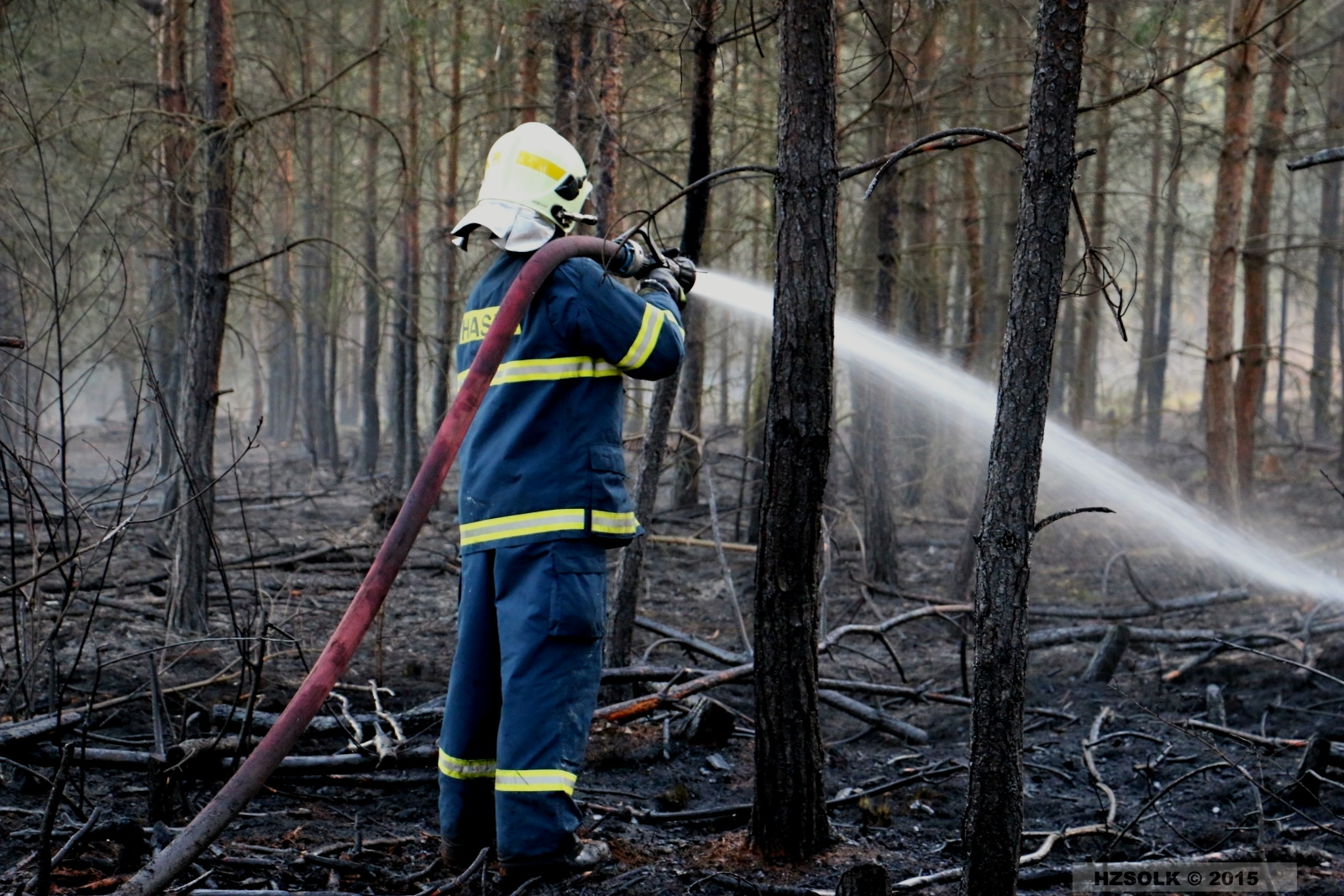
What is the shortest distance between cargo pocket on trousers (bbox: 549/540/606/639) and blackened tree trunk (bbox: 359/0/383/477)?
23.1 feet

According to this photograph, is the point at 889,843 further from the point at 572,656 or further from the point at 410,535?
the point at 410,535

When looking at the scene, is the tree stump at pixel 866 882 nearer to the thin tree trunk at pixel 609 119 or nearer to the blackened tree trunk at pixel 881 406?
the thin tree trunk at pixel 609 119

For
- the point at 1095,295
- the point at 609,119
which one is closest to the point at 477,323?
the point at 609,119

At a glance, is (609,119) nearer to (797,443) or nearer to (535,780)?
(797,443)

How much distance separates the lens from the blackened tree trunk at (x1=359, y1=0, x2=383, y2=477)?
12641 millimetres

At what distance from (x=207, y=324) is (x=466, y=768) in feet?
12.8

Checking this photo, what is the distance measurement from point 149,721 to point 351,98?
40.5ft

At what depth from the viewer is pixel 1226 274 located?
10.2 metres

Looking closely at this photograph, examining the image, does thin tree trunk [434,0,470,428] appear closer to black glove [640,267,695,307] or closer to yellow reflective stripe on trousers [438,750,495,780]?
black glove [640,267,695,307]

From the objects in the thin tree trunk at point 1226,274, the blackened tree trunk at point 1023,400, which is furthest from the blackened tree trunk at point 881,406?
the blackened tree trunk at point 1023,400

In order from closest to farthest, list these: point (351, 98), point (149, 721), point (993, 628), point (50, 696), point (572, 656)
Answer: point (993, 628)
point (572, 656)
point (50, 696)
point (149, 721)
point (351, 98)

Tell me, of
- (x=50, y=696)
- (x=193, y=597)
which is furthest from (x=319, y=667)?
(x=193, y=597)

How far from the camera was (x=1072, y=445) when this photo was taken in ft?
33.5

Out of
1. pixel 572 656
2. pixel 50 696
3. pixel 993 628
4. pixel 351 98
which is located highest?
pixel 351 98
